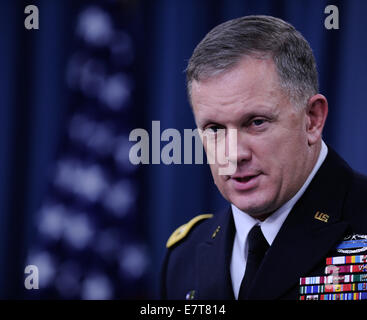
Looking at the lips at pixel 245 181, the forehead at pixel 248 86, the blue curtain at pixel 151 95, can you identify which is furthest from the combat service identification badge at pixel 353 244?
the blue curtain at pixel 151 95

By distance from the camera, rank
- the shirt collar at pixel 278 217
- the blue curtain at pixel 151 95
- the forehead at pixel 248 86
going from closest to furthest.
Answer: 1. the forehead at pixel 248 86
2. the shirt collar at pixel 278 217
3. the blue curtain at pixel 151 95

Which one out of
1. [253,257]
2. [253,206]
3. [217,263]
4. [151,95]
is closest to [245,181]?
[253,206]

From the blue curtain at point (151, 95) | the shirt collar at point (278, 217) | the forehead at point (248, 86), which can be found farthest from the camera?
the blue curtain at point (151, 95)

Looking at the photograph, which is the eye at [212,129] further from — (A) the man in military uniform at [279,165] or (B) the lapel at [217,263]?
(B) the lapel at [217,263]

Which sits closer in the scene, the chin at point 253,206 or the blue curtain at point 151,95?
the chin at point 253,206

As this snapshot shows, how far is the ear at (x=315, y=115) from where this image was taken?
1.22 m

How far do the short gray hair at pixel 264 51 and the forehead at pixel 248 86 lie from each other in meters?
0.02

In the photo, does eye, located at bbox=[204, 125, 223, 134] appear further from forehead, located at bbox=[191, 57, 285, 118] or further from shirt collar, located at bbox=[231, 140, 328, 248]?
shirt collar, located at bbox=[231, 140, 328, 248]

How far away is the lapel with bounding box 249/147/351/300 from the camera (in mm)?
1201

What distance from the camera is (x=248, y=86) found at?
3.79 ft

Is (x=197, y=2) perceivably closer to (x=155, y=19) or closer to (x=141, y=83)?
→ (x=155, y=19)

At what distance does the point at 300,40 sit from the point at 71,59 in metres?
1.25

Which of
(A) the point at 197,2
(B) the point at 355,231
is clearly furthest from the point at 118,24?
(B) the point at 355,231

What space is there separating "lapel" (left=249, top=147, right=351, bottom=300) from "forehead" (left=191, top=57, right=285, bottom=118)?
Result: 0.85ft
